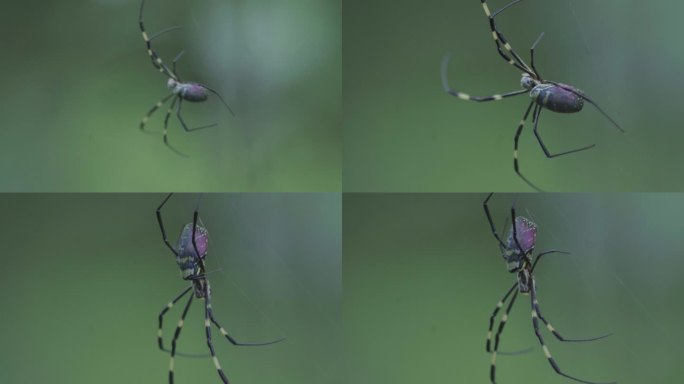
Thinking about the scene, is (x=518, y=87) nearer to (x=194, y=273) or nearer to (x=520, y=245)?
(x=520, y=245)

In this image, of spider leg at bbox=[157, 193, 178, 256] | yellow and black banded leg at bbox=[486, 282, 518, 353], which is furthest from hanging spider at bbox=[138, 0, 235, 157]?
yellow and black banded leg at bbox=[486, 282, 518, 353]

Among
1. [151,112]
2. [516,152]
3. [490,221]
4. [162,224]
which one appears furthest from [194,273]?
[516,152]

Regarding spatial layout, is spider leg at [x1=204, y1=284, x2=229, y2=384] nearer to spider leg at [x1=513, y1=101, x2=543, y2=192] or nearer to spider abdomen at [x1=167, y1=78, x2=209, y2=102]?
spider abdomen at [x1=167, y1=78, x2=209, y2=102]

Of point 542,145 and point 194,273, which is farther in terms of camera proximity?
→ point 194,273

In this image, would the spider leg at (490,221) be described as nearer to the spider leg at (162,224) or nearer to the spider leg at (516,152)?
the spider leg at (516,152)

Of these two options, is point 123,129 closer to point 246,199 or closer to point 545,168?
point 246,199

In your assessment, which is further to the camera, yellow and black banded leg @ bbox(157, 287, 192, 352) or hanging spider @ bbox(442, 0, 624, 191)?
yellow and black banded leg @ bbox(157, 287, 192, 352)

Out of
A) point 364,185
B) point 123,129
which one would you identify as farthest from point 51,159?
point 364,185
